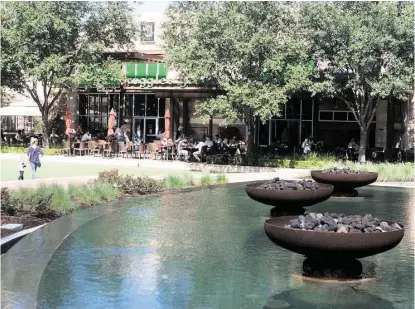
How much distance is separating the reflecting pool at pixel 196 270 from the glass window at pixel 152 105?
29.2 meters

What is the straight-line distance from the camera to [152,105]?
40.7 m

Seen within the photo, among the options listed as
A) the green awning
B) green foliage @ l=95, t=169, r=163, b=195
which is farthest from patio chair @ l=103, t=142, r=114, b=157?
green foliage @ l=95, t=169, r=163, b=195

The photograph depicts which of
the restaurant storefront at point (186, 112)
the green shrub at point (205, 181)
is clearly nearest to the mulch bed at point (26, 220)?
the green shrub at point (205, 181)

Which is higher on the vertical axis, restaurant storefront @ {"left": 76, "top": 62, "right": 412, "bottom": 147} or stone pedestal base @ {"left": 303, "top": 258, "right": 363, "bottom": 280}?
restaurant storefront @ {"left": 76, "top": 62, "right": 412, "bottom": 147}

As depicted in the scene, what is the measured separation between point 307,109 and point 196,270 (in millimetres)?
30849

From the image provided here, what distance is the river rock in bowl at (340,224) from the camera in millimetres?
6320

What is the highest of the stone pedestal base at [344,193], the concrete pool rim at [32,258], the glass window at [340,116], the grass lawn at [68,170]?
the glass window at [340,116]

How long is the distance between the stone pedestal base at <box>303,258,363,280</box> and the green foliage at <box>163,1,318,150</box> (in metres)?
19.7

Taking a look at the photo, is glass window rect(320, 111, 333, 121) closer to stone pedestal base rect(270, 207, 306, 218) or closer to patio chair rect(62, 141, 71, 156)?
patio chair rect(62, 141, 71, 156)

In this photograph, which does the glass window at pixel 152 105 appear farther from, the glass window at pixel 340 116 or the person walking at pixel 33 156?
the person walking at pixel 33 156

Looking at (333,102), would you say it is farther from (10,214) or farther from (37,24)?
(10,214)

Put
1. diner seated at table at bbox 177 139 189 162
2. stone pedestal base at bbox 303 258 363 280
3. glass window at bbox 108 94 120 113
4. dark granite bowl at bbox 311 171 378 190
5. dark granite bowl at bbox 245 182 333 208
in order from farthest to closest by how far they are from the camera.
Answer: glass window at bbox 108 94 120 113
diner seated at table at bbox 177 139 189 162
dark granite bowl at bbox 311 171 378 190
dark granite bowl at bbox 245 182 333 208
stone pedestal base at bbox 303 258 363 280

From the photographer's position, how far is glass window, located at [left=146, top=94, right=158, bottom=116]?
4059cm

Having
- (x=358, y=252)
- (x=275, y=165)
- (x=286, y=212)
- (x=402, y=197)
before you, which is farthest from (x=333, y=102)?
(x=358, y=252)
